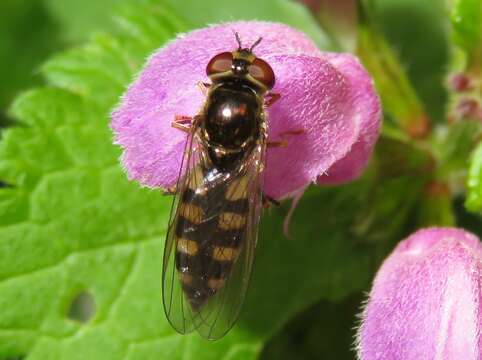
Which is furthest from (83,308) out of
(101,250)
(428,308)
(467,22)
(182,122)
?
(467,22)

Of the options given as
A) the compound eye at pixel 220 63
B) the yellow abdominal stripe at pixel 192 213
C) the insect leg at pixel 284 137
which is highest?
the compound eye at pixel 220 63

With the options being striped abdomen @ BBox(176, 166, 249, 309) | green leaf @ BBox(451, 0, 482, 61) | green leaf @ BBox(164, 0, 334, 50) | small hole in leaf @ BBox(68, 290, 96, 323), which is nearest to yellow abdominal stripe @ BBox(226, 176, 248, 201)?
striped abdomen @ BBox(176, 166, 249, 309)

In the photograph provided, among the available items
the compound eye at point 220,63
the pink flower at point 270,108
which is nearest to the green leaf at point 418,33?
the pink flower at point 270,108

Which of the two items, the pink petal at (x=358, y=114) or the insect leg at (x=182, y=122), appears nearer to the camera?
the insect leg at (x=182, y=122)

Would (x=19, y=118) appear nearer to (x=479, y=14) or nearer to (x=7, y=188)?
(x=7, y=188)

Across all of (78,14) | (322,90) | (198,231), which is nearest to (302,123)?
(322,90)

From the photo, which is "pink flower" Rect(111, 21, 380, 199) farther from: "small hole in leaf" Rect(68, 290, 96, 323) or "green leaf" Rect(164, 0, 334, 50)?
"green leaf" Rect(164, 0, 334, 50)

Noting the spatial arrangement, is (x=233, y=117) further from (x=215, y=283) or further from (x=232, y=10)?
(x=232, y=10)

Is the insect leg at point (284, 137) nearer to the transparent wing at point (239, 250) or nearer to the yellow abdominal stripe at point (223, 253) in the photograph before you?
the transparent wing at point (239, 250)
